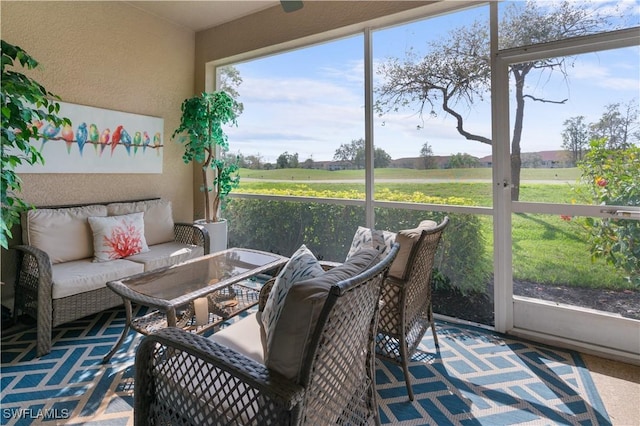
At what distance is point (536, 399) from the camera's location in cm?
182

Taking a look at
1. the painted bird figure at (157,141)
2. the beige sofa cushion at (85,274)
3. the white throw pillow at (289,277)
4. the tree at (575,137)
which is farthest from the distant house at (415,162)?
the painted bird figure at (157,141)

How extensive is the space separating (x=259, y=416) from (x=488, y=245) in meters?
2.27

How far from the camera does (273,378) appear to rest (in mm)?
979

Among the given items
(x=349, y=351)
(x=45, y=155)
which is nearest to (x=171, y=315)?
(x=349, y=351)

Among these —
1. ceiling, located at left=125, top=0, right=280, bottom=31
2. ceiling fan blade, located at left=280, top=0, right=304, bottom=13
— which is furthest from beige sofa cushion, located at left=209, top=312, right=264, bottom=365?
ceiling, located at left=125, top=0, right=280, bottom=31

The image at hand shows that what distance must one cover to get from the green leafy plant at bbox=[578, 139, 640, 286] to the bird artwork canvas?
405 centimetres

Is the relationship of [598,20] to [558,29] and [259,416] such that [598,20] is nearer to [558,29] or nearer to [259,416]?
[558,29]

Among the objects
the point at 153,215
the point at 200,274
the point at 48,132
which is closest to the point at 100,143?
the point at 48,132

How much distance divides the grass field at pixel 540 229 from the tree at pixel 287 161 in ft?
4.15

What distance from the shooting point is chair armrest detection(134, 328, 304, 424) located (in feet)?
3.18

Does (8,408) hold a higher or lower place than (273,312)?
lower

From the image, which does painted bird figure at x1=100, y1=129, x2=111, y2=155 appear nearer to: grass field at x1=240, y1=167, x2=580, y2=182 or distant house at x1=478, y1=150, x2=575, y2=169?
grass field at x1=240, y1=167, x2=580, y2=182

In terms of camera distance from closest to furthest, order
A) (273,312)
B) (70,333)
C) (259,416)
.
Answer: (259,416) < (273,312) < (70,333)

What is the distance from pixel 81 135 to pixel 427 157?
10.6 ft
